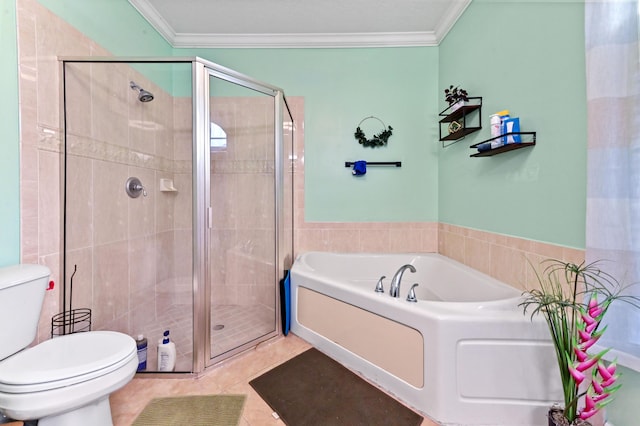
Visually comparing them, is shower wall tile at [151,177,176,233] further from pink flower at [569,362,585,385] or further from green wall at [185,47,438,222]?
pink flower at [569,362,585,385]

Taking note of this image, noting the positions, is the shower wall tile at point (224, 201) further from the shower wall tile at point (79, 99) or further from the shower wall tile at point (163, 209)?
the shower wall tile at point (79, 99)

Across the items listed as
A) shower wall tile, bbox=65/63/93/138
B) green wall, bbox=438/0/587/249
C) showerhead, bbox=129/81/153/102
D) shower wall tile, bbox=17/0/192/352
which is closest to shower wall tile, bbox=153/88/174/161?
shower wall tile, bbox=17/0/192/352

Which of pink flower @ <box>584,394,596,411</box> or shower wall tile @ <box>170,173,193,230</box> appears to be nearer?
pink flower @ <box>584,394,596,411</box>

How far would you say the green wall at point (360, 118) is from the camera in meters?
2.42

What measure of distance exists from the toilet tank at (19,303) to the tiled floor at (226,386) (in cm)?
55

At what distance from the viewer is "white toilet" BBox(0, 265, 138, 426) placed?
863mm

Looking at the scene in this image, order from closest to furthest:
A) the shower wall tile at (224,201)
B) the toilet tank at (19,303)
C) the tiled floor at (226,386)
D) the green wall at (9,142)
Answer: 1. the toilet tank at (19,303)
2. the green wall at (9,142)
3. the tiled floor at (226,386)
4. the shower wall tile at (224,201)

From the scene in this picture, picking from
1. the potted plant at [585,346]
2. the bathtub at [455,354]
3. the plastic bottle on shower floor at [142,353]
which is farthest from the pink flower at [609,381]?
the plastic bottle on shower floor at [142,353]

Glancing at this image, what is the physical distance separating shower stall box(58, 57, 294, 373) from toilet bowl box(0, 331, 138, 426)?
46cm

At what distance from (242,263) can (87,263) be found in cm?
106

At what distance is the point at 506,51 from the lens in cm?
157

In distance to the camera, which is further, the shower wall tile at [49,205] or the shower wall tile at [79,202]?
the shower wall tile at [79,202]

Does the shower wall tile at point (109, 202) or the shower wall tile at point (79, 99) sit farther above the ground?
the shower wall tile at point (79, 99)

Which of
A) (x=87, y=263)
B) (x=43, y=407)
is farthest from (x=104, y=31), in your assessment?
(x=43, y=407)
